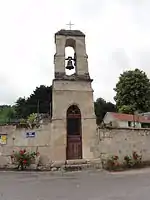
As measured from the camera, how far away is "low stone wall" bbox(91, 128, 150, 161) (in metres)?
15.6

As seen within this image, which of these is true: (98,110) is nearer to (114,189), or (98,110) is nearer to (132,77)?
(132,77)

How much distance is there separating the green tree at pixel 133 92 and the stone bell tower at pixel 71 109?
77.4 ft

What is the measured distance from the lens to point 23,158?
14.8m

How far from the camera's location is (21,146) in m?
15.5

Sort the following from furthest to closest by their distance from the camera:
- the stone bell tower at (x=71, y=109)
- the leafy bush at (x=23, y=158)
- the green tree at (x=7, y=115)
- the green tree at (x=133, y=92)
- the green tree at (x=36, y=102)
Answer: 1. the green tree at (x=36, y=102)
2. the green tree at (x=133, y=92)
3. the green tree at (x=7, y=115)
4. the stone bell tower at (x=71, y=109)
5. the leafy bush at (x=23, y=158)

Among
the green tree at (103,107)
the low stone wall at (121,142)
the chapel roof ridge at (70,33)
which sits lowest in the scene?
the low stone wall at (121,142)

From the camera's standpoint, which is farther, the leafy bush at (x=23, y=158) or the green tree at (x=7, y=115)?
the green tree at (x=7, y=115)

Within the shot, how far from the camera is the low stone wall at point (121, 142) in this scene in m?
15.6

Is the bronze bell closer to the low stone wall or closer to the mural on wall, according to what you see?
the low stone wall

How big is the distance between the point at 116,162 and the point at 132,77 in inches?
1061

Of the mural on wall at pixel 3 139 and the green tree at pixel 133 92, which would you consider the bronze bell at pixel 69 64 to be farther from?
the green tree at pixel 133 92

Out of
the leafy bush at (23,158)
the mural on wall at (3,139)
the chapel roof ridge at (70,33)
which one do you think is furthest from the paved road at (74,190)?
the chapel roof ridge at (70,33)

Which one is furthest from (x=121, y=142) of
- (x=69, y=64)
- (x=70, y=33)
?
(x=70, y=33)

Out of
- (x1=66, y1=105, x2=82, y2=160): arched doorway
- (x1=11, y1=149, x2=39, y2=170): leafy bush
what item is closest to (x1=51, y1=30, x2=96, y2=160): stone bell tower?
(x1=66, y1=105, x2=82, y2=160): arched doorway
